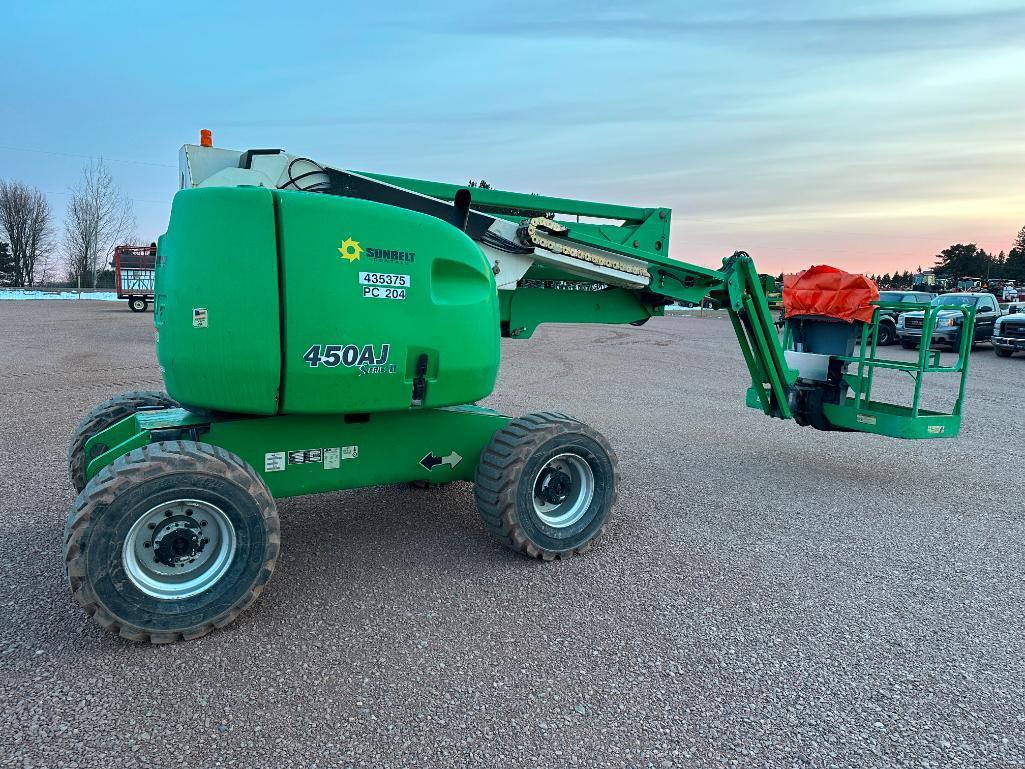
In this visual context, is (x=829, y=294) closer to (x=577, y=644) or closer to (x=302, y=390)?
(x=577, y=644)

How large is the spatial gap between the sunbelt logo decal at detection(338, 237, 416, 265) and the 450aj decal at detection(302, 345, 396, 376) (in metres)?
0.49

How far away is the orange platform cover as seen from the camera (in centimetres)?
696

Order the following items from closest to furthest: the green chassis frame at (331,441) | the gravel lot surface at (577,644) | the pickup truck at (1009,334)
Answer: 1. the gravel lot surface at (577,644)
2. the green chassis frame at (331,441)
3. the pickup truck at (1009,334)

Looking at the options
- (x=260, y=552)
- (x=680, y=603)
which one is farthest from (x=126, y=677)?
(x=680, y=603)

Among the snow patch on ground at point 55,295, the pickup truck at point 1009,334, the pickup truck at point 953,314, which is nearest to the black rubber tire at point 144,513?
the pickup truck at point 953,314

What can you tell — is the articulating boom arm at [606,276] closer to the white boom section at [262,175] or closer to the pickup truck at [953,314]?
the white boom section at [262,175]

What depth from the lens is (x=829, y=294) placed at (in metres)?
7.24

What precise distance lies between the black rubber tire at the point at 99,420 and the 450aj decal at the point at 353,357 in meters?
1.57

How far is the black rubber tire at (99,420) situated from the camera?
4.97 m

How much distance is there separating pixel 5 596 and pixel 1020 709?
5.27 metres

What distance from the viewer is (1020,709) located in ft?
10.5

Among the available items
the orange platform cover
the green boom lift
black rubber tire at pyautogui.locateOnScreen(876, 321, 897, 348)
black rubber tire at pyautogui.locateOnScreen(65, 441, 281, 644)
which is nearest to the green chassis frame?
the green boom lift

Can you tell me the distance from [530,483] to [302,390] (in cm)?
158

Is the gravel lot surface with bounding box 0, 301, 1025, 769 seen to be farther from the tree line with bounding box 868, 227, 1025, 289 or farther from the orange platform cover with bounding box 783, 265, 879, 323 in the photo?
the tree line with bounding box 868, 227, 1025, 289
